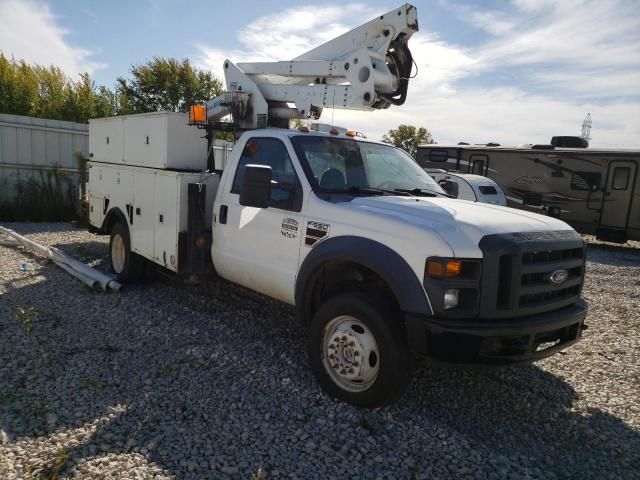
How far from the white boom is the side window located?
3.79 feet

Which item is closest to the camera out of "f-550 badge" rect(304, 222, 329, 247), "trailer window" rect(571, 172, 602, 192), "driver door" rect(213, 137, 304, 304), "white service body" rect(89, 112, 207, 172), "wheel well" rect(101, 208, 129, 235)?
"f-550 badge" rect(304, 222, 329, 247)

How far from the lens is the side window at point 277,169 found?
14.4ft

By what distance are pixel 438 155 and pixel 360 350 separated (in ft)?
50.2

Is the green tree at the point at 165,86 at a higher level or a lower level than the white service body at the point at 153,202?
higher

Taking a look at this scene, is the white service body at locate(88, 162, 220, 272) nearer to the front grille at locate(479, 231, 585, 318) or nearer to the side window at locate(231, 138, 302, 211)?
the side window at locate(231, 138, 302, 211)

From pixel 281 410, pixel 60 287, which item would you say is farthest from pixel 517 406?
pixel 60 287

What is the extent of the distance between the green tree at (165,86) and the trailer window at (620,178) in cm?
2155

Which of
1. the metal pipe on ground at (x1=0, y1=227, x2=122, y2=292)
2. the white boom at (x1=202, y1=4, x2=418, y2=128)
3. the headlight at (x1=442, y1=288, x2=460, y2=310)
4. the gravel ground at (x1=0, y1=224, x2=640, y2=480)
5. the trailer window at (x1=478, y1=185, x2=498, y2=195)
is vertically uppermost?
the white boom at (x1=202, y1=4, x2=418, y2=128)

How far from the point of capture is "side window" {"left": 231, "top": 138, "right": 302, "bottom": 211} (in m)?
4.40

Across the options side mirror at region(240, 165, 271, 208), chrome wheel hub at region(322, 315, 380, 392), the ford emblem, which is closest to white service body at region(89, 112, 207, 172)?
side mirror at region(240, 165, 271, 208)

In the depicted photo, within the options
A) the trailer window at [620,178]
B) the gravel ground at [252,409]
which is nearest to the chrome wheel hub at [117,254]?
the gravel ground at [252,409]

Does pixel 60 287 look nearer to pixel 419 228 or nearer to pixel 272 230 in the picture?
pixel 272 230

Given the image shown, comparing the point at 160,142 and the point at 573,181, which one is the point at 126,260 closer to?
the point at 160,142

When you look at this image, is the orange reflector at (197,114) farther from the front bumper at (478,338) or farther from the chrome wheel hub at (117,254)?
the front bumper at (478,338)
